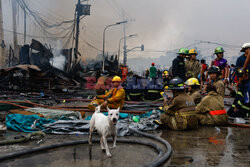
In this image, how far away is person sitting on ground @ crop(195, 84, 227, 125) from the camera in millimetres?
6559

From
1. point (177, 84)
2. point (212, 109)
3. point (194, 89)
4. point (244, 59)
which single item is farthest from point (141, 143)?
point (244, 59)

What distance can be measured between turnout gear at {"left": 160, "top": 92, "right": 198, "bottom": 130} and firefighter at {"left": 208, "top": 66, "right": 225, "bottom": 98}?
4.42ft

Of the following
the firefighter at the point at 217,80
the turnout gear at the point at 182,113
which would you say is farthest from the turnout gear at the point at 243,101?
the turnout gear at the point at 182,113

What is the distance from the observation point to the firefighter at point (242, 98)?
7027 millimetres

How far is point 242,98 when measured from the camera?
7.14 metres

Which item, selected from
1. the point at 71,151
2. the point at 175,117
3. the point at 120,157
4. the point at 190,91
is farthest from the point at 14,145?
the point at 190,91

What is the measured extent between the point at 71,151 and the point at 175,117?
2.77 m

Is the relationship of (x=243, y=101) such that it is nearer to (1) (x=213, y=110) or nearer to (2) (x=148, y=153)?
(1) (x=213, y=110)

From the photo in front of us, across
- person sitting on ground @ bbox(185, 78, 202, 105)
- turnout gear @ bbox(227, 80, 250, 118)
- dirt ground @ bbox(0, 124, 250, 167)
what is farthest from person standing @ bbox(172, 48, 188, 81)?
dirt ground @ bbox(0, 124, 250, 167)

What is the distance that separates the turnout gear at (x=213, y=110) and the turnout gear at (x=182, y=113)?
0.79m

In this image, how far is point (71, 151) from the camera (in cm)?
438

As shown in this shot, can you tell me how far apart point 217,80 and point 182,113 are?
1.93 meters

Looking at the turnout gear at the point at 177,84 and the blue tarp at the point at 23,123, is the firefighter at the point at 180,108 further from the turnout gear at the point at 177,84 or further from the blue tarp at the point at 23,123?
the blue tarp at the point at 23,123

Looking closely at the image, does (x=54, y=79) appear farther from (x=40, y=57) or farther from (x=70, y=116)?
(x=70, y=116)
